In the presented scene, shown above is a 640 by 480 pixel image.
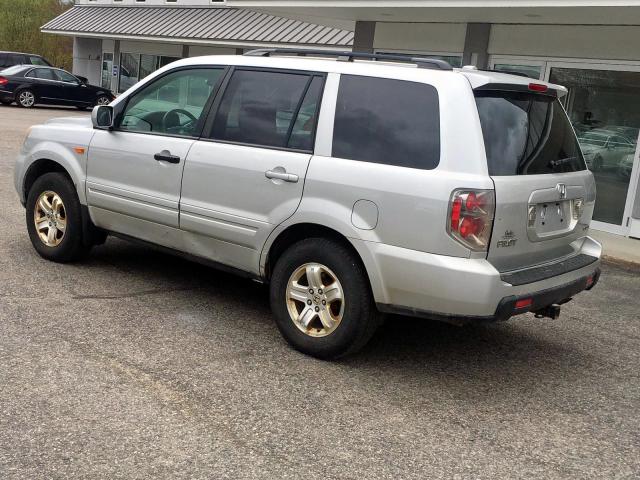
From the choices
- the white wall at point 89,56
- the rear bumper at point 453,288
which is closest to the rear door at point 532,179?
the rear bumper at point 453,288

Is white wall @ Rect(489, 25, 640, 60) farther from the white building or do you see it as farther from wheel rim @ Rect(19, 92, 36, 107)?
wheel rim @ Rect(19, 92, 36, 107)

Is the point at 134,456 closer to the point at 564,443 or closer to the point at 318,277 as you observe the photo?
the point at 318,277

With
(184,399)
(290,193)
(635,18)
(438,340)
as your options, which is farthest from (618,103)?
(184,399)

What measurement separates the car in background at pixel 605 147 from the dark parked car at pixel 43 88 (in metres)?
18.2

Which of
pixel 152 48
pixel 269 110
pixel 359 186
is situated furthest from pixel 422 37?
pixel 152 48

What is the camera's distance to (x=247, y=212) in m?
4.78

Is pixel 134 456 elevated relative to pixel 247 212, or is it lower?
lower

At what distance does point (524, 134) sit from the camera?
4359 millimetres

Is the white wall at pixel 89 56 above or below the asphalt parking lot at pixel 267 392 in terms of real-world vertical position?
above

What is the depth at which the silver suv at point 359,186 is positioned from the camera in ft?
13.2

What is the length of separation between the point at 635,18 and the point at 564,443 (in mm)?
7060

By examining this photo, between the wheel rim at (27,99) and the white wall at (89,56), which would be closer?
the wheel rim at (27,99)

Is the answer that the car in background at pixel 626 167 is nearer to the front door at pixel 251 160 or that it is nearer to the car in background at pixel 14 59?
the front door at pixel 251 160

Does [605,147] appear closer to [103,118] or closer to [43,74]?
[103,118]
